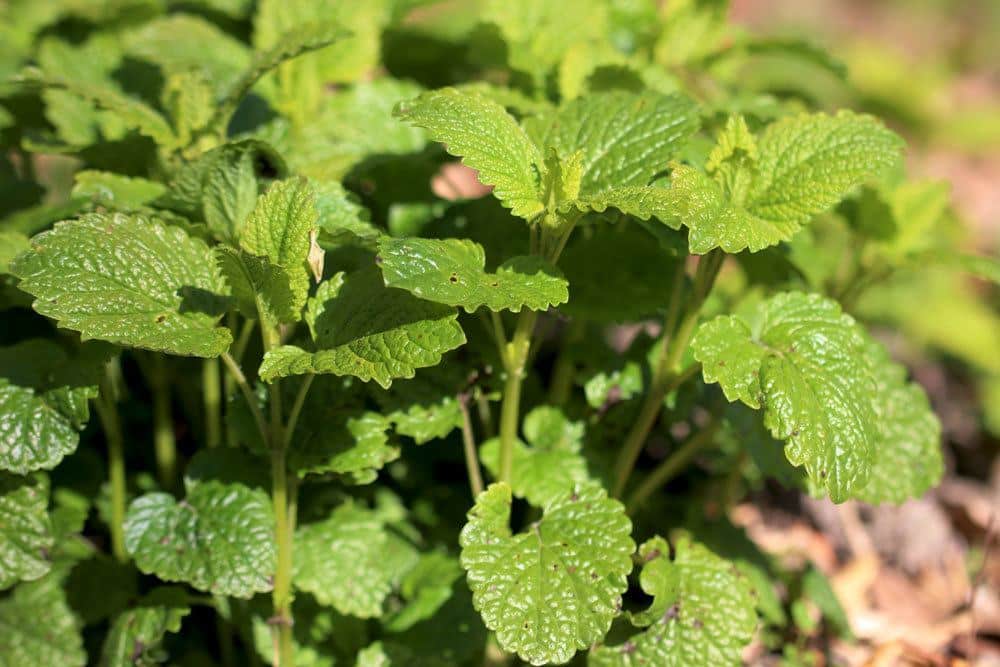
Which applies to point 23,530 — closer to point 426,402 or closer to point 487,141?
point 426,402

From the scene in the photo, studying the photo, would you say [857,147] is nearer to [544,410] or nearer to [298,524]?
[544,410]

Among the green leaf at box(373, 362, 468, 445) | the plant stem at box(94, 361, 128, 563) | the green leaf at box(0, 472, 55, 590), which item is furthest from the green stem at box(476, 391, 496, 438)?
the green leaf at box(0, 472, 55, 590)

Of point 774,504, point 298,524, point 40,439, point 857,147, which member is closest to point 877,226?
point 857,147

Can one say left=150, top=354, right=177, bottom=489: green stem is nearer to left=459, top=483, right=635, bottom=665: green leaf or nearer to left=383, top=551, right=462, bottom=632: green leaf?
left=383, top=551, right=462, bottom=632: green leaf

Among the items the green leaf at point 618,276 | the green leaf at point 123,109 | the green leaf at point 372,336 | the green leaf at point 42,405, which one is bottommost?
the green leaf at point 42,405

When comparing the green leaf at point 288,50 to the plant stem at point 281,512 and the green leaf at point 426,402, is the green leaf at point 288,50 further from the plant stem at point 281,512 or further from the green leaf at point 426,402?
the green leaf at point 426,402

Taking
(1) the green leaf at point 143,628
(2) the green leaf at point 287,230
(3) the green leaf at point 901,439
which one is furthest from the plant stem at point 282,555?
(3) the green leaf at point 901,439
